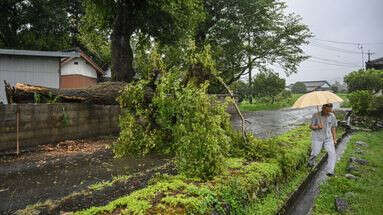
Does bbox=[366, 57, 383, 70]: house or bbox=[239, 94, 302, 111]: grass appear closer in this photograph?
bbox=[239, 94, 302, 111]: grass

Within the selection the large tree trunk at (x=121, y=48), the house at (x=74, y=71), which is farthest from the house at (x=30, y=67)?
the house at (x=74, y=71)

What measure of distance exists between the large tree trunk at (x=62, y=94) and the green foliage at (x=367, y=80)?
37033 mm

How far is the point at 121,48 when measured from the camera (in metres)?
18.0

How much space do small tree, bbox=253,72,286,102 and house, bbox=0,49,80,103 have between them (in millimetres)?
28561

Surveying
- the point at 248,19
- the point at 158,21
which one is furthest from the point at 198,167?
the point at 248,19

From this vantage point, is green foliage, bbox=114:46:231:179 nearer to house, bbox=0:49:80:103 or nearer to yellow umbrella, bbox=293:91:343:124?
yellow umbrella, bbox=293:91:343:124

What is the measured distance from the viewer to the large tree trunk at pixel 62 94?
1198 centimetres

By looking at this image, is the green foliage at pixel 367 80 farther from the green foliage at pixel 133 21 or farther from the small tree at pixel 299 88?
the small tree at pixel 299 88

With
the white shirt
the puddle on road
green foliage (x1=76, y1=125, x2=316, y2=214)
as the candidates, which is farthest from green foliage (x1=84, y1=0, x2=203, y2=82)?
the white shirt

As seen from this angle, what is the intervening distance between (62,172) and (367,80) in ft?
144

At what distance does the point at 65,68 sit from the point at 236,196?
81.2 feet

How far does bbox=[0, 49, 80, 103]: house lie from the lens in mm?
18641

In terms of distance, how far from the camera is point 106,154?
10.4 meters

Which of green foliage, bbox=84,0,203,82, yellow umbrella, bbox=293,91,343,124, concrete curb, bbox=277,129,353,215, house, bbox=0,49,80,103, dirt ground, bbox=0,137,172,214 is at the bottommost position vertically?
concrete curb, bbox=277,129,353,215
